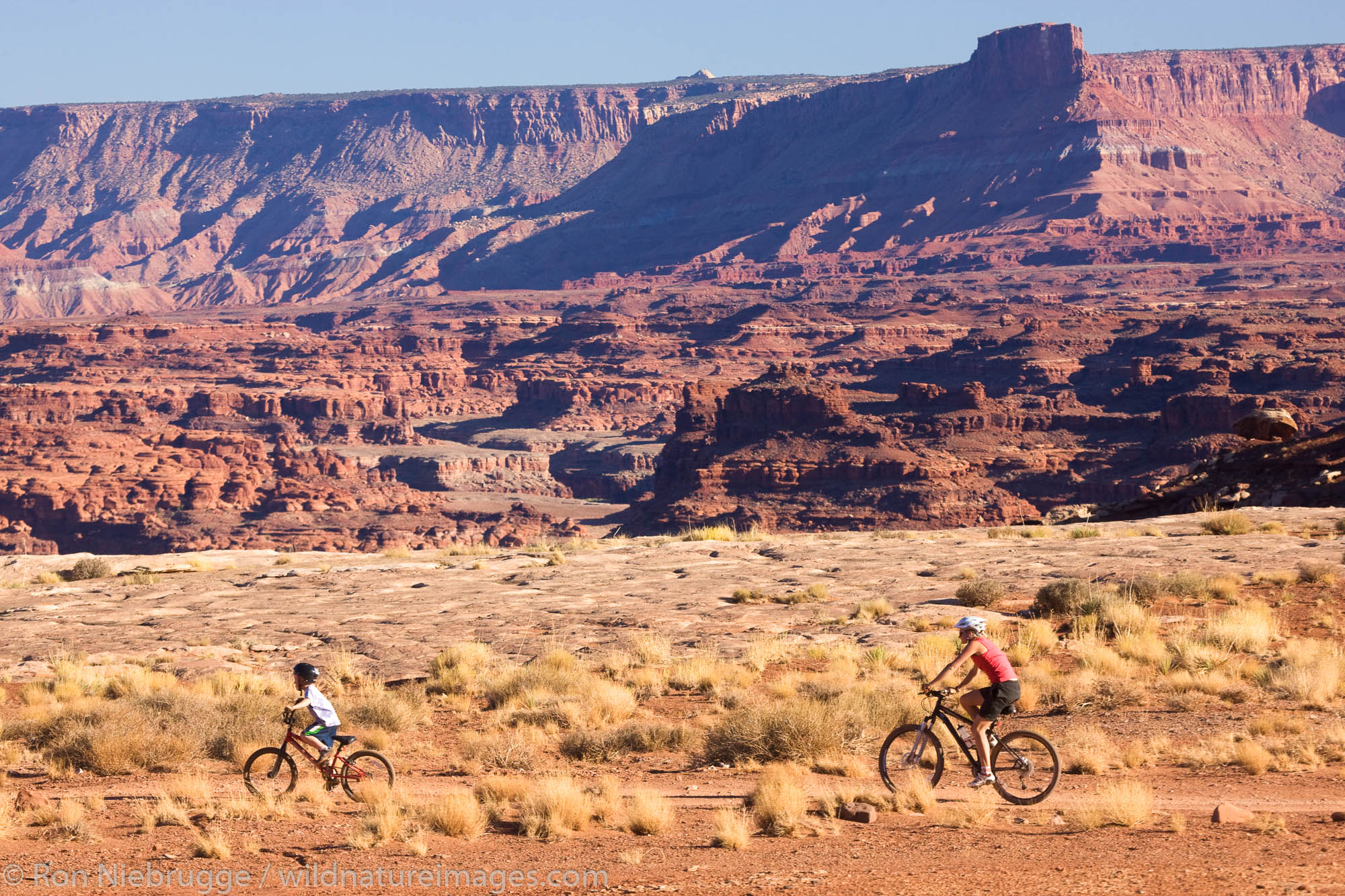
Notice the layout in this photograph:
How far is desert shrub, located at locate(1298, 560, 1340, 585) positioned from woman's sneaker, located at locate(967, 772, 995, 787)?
976cm

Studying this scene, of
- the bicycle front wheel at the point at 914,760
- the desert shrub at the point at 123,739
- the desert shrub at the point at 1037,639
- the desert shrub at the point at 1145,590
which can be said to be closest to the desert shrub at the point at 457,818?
the bicycle front wheel at the point at 914,760

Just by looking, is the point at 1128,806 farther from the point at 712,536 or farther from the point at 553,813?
the point at 712,536

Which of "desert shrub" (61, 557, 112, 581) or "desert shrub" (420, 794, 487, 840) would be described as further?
"desert shrub" (61, 557, 112, 581)

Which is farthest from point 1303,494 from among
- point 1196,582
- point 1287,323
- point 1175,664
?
point 1287,323

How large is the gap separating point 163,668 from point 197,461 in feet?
283

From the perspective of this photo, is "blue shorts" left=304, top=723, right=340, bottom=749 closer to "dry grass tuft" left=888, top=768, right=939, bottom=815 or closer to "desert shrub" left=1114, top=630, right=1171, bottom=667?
"dry grass tuft" left=888, top=768, right=939, bottom=815

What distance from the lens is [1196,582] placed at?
1869 centimetres

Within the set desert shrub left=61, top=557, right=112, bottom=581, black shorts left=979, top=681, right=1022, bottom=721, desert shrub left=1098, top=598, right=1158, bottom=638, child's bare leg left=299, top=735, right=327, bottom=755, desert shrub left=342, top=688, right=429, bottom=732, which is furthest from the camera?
desert shrub left=61, top=557, right=112, bottom=581

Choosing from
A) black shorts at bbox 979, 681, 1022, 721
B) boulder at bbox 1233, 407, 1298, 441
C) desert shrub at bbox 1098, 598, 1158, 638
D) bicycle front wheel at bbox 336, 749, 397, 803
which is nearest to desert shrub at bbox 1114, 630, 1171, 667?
desert shrub at bbox 1098, 598, 1158, 638

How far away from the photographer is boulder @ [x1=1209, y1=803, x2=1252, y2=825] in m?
10.0

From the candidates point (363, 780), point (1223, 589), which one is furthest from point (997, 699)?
point (1223, 589)

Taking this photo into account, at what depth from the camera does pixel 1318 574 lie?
62.4ft

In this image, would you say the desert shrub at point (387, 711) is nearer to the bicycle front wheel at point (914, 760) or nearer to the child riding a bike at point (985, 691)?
the bicycle front wheel at point (914, 760)

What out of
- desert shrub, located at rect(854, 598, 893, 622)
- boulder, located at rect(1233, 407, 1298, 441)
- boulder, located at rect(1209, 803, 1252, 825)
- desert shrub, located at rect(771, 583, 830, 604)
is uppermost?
boulder, located at rect(1233, 407, 1298, 441)
